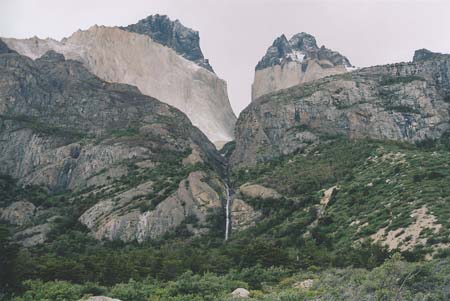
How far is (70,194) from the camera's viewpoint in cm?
12019

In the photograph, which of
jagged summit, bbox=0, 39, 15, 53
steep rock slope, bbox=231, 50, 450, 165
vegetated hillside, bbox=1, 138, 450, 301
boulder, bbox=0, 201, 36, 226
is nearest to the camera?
vegetated hillside, bbox=1, 138, 450, 301

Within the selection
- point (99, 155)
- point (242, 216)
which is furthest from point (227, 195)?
point (99, 155)

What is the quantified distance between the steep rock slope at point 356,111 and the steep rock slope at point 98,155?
14.5m

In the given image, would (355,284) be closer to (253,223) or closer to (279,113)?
(253,223)

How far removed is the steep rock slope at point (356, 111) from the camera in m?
133

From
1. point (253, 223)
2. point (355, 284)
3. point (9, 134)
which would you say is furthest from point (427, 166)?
point (9, 134)

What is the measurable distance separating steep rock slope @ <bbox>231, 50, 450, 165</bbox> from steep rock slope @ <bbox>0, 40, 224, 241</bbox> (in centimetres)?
1450

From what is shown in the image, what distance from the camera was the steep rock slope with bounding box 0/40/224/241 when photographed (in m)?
103

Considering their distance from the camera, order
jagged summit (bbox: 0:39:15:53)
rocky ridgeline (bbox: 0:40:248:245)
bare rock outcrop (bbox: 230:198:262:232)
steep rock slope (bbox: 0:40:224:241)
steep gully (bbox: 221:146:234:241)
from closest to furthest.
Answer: bare rock outcrop (bbox: 230:198:262:232)
rocky ridgeline (bbox: 0:40:248:245)
steep rock slope (bbox: 0:40:224:241)
steep gully (bbox: 221:146:234:241)
jagged summit (bbox: 0:39:15:53)

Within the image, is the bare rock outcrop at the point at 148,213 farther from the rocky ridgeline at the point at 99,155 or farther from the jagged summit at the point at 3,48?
the jagged summit at the point at 3,48

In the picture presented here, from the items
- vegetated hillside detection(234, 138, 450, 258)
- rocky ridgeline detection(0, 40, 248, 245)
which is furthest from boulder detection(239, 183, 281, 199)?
rocky ridgeline detection(0, 40, 248, 245)

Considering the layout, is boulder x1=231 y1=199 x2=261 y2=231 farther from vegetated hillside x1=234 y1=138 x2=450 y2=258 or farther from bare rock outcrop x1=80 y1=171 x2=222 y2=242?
bare rock outcrop x1=80 y1=171 x2=222 y2=242

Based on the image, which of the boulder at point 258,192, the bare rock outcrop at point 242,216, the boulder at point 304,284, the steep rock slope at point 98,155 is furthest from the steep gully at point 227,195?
the boulder at point 304,284

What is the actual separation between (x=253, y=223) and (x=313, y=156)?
2660 cm
